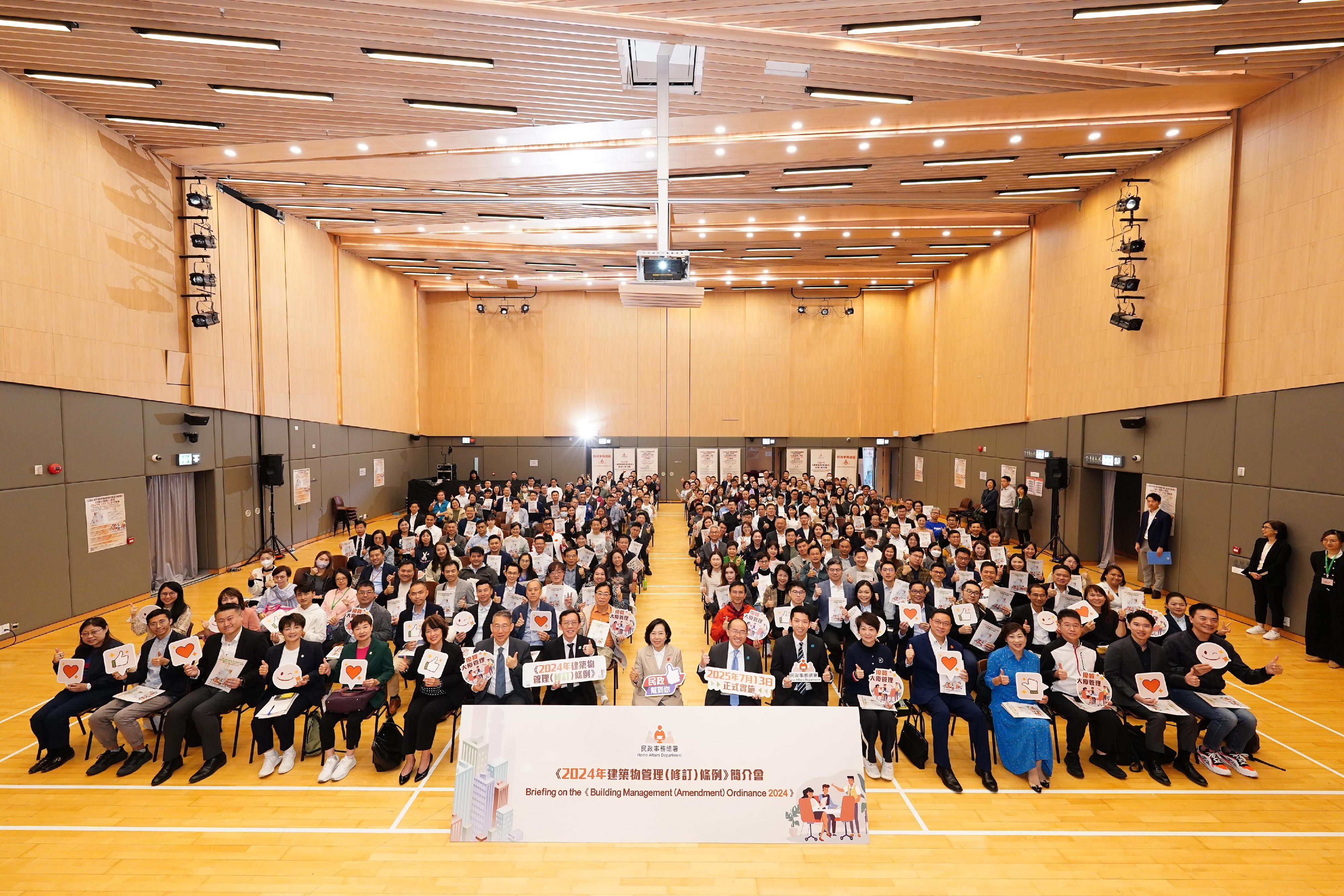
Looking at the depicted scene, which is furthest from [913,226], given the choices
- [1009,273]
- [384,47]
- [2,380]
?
→ [2,380]

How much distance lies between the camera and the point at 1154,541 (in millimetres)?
12305

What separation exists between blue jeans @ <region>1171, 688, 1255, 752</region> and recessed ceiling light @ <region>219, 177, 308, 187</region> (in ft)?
53.2

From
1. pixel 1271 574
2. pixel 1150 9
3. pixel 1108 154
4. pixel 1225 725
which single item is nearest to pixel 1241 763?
pixel 1225 725

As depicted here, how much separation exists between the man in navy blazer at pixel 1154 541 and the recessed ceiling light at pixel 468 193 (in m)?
14.0

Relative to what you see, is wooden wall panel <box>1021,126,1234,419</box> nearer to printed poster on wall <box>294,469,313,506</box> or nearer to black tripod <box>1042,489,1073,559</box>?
black tripod <box>1042,489,1073,559</box>

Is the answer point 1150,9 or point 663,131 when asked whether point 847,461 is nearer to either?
point 663,131

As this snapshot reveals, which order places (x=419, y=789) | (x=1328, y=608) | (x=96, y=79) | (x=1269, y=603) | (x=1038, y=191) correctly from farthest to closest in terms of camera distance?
1. (x=1038, y=191)
2. (x=1269, y=603)
3. (x=96, y=79)
4. (x=1328, y=608)
5. (x=419, y=789)

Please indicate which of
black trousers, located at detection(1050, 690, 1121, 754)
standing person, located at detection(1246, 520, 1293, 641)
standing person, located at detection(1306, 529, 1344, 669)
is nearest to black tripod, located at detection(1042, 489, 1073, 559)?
standing person, located at detection(1246, 520, 1293, 641)

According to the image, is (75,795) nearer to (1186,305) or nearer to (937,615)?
(937,615)

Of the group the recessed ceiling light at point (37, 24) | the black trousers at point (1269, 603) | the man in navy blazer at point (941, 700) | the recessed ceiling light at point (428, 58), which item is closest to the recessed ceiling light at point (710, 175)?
the recessed ceiling light at point (428, 58)

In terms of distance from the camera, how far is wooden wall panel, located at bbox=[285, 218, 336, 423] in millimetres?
17172

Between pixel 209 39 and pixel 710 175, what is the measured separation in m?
7.95

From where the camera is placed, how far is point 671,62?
8812mm

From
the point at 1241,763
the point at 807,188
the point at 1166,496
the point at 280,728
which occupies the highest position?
the point at 807,188
